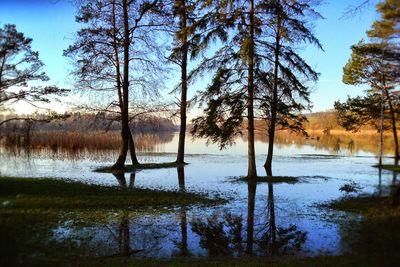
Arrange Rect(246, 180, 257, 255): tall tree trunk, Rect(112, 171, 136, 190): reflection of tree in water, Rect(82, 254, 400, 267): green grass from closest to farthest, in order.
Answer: Rect(82, 254, 400, 267): green grass, Rect(246, 180, 257, 255): tall tree trunk, Rect(112, 171, 136, 190): reflection of tree in water

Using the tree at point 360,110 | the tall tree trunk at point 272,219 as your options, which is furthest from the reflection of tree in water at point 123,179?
the tree at point 360,110

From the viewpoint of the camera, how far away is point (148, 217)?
36.3ft

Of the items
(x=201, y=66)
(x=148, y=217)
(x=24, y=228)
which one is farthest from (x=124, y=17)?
(x=24, y=228)

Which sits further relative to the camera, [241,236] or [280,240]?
[241,236]

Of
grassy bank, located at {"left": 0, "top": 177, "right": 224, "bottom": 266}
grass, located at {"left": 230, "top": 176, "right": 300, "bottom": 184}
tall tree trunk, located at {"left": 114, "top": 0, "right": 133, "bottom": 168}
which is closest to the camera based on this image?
grassy bank, located at {"left": 0, "top": 177, "right": 224, "bottom": 266}

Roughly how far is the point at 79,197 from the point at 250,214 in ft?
18.1

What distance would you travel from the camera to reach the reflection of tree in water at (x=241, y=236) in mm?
8562

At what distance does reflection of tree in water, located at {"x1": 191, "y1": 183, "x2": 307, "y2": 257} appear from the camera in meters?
8.56

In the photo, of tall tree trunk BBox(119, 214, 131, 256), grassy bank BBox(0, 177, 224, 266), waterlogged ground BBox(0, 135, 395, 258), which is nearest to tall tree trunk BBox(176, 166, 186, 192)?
waterlogged ground BBox(0, 135, 395, 258)

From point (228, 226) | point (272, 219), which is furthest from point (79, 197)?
point (272, 219)

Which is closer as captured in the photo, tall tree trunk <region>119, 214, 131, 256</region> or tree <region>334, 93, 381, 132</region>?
tall tree trunk <region>119, 214, 131, 256</region>

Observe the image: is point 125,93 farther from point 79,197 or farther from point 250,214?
point 250,214

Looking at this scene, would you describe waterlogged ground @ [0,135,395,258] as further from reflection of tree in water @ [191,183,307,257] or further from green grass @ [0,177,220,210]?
green grass @ [0,177,220,210]

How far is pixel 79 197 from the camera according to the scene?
1242cm
